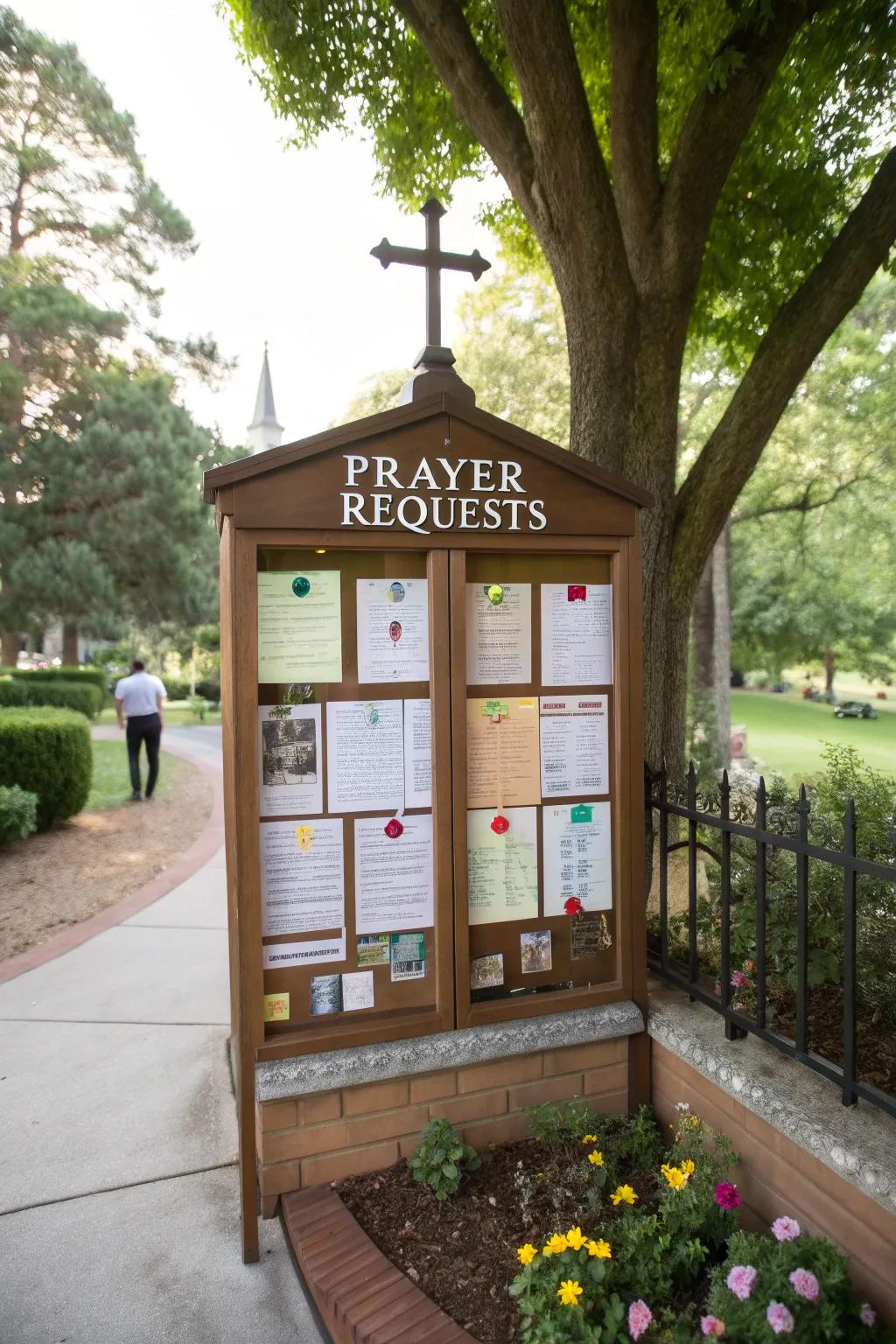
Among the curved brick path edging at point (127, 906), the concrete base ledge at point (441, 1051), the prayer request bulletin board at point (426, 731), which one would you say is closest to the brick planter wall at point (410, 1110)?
the concrete base ledge at point (441, 1051)

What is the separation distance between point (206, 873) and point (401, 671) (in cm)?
530

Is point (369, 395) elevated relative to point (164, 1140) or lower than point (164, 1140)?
elevated

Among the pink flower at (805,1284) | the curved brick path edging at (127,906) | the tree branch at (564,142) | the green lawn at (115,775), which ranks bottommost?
the curved brick path edging at (127,906)

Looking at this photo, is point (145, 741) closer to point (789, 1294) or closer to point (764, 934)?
point (764, 934)

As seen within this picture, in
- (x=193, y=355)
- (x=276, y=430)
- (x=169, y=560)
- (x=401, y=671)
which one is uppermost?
(x=276, y=430)

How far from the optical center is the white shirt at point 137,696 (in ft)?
32.4

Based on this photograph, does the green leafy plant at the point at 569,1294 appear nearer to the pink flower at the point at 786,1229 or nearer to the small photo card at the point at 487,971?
the pink flower at the point at 786,1229

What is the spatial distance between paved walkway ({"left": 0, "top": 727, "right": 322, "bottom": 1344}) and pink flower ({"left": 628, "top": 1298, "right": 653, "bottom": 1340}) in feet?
3.10

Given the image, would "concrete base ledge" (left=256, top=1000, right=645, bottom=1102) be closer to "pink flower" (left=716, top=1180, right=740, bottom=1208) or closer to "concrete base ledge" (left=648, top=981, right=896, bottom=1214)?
"concrete base ledge" (left=648, top=981, right=896, bottom=1214)

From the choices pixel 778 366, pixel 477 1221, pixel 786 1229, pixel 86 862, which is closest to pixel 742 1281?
pixel 786 1229

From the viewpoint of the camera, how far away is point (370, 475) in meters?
2.69

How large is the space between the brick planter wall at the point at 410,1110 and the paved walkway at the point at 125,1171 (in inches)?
10.4

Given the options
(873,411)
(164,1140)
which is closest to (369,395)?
(873,411)

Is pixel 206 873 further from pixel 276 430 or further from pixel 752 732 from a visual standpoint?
pixel 276 430
